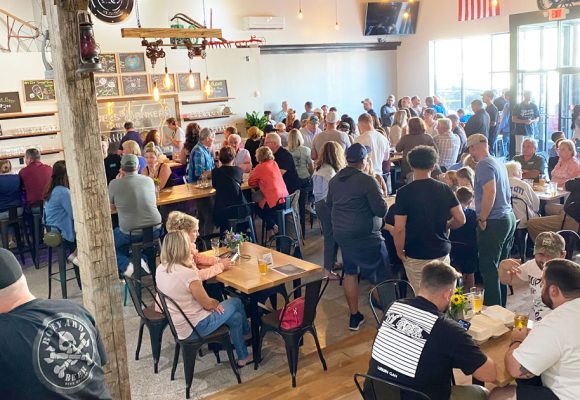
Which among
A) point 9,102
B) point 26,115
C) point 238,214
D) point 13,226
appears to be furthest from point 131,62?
point 238,214

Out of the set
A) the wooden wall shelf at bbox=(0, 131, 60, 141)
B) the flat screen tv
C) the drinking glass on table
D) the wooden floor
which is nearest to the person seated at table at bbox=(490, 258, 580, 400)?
the wooden floor

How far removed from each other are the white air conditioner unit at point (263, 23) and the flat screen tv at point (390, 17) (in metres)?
2.76

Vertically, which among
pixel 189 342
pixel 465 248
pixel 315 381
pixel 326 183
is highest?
pixel 326 183

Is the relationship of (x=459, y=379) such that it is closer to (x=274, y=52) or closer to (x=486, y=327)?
(x=486, y=327)

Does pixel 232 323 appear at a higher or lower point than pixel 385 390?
lower

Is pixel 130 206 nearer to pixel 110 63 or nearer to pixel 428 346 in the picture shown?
pixel 428 346

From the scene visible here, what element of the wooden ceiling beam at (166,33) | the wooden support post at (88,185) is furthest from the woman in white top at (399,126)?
the wooden support post at (88,185)

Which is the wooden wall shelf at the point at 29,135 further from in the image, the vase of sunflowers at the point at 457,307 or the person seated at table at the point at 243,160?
the vase of sunflowers at the point at 457,307

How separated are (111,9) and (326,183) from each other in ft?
15.9

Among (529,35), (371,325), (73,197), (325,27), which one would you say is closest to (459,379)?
(371,325)

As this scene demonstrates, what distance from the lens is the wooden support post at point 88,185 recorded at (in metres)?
3.67

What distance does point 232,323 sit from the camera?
4770mm

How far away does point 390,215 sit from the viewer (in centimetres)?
589

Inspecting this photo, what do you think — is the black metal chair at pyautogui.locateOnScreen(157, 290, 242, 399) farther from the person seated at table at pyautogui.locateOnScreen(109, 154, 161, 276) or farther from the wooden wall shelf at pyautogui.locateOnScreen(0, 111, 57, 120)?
the wooden wall shelf at pyautogui.locateOnScreen(0, 111, 57, 120)
